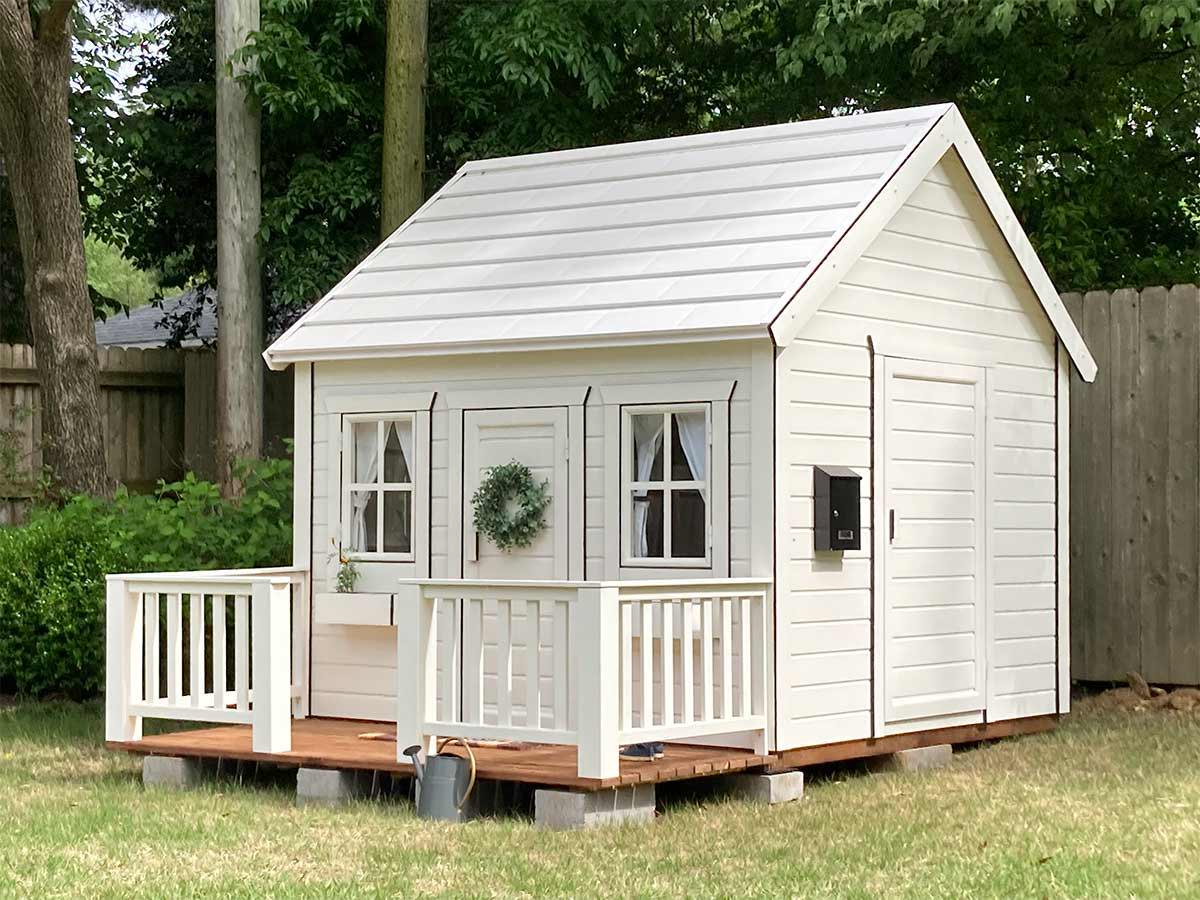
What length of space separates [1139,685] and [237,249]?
7789 mm

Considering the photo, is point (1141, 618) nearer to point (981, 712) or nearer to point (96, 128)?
point (981, 712)

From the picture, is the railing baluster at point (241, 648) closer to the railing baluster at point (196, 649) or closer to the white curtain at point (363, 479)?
the railing baluster at point (196, 649)

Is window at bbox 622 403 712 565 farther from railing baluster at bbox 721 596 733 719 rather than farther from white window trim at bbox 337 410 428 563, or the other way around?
white window trim at bbox 337 410 428 563

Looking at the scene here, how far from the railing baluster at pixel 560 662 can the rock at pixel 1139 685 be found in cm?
492

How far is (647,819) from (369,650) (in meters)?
2.74

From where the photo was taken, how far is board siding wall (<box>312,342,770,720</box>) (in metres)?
9.87

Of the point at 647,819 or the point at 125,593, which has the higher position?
the point at 125,593

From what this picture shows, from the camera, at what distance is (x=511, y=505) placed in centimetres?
1059

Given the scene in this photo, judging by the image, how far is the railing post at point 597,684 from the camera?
28.9ft

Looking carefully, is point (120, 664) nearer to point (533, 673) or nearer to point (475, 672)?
point (475, 672)

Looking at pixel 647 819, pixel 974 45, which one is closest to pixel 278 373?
pixel 974 45

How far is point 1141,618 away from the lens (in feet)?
41.9

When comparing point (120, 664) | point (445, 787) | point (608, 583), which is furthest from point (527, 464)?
point (120, 664)

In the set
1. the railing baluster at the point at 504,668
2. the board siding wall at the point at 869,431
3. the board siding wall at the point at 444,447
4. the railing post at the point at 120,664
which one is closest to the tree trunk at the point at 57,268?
the board siding wall at the point at 444,447
